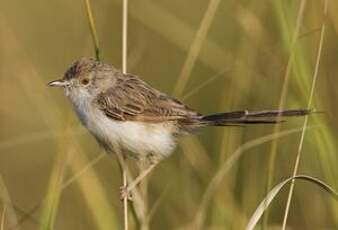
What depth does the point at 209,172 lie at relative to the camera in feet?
15.5

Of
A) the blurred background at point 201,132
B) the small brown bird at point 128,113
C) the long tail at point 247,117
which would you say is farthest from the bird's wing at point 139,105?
the long tail at point 247,117

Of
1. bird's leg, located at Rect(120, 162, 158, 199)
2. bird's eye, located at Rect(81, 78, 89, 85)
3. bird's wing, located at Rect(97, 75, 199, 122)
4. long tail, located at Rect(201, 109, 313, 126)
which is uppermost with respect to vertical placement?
bird's eye, located at Rect(81, 78, 89, 85)

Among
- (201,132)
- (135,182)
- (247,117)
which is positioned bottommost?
(135,182)

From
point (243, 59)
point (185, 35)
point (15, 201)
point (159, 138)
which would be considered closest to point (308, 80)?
point (243, 59)

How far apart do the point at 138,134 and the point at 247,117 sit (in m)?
0.75

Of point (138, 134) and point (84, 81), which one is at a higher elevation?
point (84, 81)

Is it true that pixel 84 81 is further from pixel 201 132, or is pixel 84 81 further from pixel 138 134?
pixel 201 132

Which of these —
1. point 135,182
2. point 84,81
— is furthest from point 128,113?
point 135,182

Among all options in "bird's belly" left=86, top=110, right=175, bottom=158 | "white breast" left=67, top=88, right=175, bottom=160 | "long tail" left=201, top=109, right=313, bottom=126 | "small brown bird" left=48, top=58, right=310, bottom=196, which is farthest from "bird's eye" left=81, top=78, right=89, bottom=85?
"long tail" left=201, top=109, right=313, bottom=126

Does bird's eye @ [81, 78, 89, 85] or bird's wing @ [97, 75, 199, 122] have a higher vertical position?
bird's eye @ [81, 78, 89, 85]

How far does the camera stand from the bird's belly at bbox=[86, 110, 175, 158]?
4.67 m

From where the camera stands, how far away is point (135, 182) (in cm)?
445

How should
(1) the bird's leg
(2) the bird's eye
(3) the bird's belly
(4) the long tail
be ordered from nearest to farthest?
1. (4) the long tail
2. (1) the bird's leg
3. (3) the bird's belly
4. (2) the bird's eye

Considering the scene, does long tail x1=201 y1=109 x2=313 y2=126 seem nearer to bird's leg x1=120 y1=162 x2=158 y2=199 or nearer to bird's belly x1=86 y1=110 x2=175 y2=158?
bird's belly x1=86 y1=110 x2=175 y2=158
